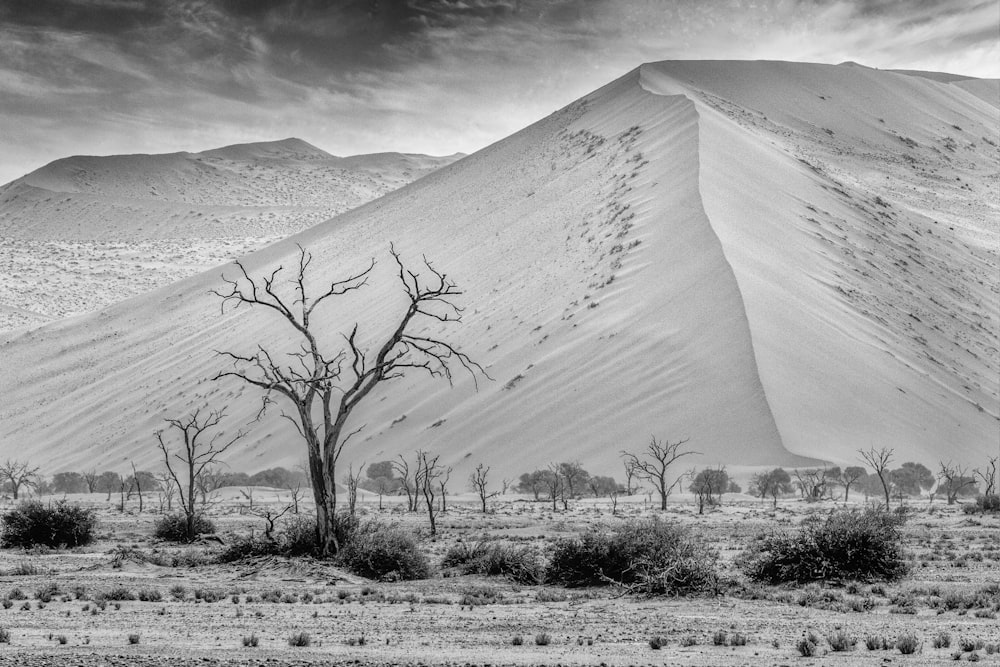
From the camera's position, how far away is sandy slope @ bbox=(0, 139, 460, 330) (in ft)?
297

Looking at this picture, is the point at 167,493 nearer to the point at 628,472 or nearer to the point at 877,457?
the point at 628,472

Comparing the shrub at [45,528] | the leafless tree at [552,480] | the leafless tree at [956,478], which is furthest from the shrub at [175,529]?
the leafless tree at [956,478]

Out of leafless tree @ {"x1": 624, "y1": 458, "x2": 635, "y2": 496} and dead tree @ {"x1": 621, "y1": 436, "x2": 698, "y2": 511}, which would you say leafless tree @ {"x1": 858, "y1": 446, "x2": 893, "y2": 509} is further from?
leafless tree @ {"x1": 624, "y1": 458, "x2": 635, "y2": 496}

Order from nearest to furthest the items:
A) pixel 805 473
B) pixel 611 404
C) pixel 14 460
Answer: pixel 805 473 → pixel 611 404 → pixel 14 460

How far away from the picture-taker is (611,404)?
3397cm

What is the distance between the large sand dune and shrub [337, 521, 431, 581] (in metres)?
17.3

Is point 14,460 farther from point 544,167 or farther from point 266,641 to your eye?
point 266,641

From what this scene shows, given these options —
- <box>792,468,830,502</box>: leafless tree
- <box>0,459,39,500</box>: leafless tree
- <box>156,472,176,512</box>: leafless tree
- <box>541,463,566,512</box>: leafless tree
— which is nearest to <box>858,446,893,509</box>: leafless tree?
<box>792,468,830,502</box>: leafless tree

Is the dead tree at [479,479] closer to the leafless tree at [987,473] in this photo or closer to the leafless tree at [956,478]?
the leafless tree at [956,478]

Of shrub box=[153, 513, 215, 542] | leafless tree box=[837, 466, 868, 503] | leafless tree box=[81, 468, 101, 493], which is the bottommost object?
shrub box=[153, 513, 215, 542]

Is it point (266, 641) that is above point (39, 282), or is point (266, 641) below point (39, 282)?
below

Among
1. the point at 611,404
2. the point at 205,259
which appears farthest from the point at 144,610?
the point at 205,259

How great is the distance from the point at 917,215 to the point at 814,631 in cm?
4887

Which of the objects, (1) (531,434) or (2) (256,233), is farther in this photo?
(2) (256,233)
